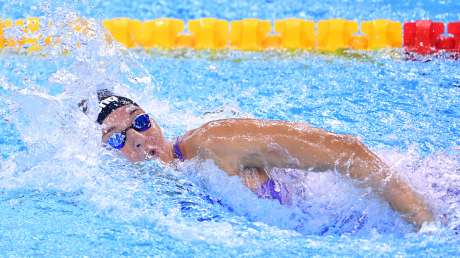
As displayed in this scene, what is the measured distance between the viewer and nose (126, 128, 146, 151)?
115 inches

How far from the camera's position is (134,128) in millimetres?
2910

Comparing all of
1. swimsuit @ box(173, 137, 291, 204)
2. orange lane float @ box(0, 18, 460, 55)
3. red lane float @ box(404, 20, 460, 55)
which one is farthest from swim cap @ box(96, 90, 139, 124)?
red lane float @ box(404, 20, 460, 55)

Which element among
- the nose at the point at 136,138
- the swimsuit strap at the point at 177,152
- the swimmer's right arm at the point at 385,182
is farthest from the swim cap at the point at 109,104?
the swimmer's right arm at the point at 385,182

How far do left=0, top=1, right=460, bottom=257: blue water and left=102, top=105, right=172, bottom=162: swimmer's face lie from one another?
6 centimetres

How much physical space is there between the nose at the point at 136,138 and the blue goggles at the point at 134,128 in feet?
0.04

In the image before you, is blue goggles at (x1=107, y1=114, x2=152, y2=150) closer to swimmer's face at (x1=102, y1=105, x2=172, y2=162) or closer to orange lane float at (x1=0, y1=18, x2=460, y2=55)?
swimmer's face at (x1=102, y1=105, x2=172, y2=162)

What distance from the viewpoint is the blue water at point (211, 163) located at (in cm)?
266

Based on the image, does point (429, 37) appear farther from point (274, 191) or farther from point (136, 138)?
point (136, 138)

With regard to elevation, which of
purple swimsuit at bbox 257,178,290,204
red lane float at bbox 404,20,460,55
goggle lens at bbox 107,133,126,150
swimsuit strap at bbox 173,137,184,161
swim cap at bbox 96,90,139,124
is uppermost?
red lane float at bbox 404,20,460,55

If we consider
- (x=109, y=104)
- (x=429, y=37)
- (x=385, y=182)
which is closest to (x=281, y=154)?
(x=385, y=182)

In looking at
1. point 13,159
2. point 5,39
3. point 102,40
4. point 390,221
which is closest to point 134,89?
point 102,40

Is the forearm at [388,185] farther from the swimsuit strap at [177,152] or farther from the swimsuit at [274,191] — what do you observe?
the swimsuit strap at [177,152]

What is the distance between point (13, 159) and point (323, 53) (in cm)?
216

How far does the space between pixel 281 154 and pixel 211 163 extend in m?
0.28
